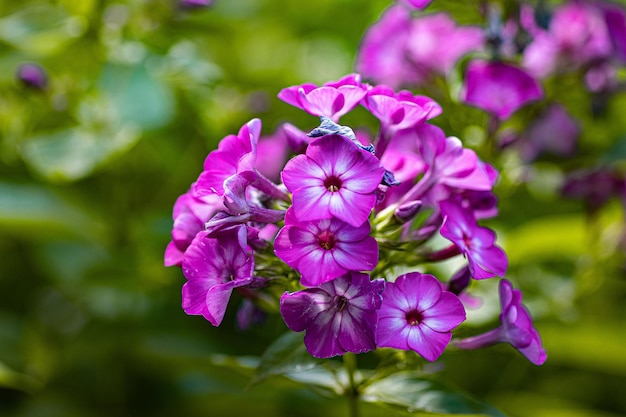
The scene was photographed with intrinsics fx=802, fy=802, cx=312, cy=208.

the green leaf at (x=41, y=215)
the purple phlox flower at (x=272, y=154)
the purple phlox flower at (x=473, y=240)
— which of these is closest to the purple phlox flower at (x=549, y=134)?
the purple phlox flower at (x=272, y=154)

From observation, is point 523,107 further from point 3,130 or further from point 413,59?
point 3,130

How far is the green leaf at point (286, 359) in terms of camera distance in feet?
3.85

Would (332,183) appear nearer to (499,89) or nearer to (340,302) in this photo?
(340,302)

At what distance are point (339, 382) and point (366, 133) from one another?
0.62 meters

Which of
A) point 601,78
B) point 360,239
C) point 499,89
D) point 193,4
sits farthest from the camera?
point 193,4

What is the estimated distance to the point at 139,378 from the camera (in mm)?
2037

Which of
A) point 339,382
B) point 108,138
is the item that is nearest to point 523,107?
point 339,382

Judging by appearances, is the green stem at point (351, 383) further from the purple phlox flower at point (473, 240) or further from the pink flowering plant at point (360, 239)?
the purple phlox flower at point (473, 240)

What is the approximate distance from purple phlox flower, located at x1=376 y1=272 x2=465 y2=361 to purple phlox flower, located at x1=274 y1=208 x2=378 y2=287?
0.07 m

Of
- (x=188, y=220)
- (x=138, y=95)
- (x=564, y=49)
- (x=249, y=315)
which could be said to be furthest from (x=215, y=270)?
(x=564, y=49)

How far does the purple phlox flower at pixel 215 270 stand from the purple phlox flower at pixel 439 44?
0.91 m

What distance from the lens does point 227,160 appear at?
1157mm

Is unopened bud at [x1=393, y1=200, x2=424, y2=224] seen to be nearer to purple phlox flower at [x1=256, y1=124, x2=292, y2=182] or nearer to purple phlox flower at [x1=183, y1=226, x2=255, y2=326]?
purple phlox flower at [x1=183, y1=226, x2=255, y2=326]

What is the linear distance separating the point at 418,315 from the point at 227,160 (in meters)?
0.35
